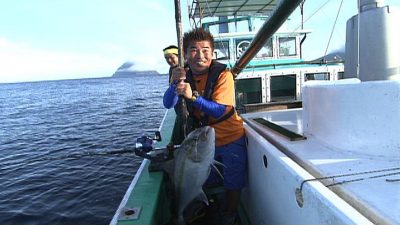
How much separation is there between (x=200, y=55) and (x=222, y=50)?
624cm

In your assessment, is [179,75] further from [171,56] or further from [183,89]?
[171,56]

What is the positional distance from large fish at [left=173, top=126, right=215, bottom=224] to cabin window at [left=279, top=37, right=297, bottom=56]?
7499 millimetres

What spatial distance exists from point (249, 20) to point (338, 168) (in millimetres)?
8704

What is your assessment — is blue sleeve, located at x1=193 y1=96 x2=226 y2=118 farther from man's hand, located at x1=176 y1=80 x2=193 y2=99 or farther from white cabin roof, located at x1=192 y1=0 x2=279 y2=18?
white cabin roof, located at x1=192 y1=0 x2=279 y2=18

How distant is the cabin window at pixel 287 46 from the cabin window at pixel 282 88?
1.16 metres

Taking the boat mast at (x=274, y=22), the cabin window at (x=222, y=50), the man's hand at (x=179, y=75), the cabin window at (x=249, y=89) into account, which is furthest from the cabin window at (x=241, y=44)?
the man's hand at (x=179, y=75)

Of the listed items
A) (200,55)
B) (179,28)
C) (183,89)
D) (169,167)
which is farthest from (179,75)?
(169,167)

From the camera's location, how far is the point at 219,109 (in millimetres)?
3529

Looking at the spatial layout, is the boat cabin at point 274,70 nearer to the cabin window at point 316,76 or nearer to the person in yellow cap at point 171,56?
the cabin window at point 316,76

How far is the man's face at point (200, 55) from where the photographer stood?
376 centimetres

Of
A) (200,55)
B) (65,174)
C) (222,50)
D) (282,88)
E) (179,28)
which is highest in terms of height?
(222,50)

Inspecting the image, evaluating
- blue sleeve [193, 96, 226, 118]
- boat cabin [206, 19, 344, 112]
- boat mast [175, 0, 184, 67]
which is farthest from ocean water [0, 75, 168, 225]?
boat cabin [206, 19, 344, 112]

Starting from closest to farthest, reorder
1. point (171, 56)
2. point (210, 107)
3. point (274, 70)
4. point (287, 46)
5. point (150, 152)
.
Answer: point (210, 107), point (150, 152), point (171, 56), point (274, 70), point (287, 46)

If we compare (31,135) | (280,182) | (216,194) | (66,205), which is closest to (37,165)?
(66,205)
